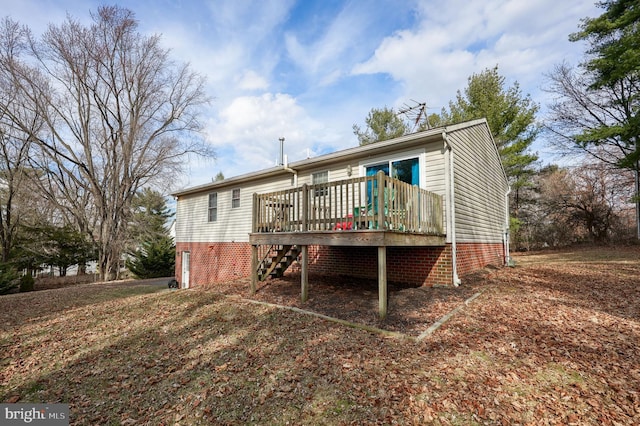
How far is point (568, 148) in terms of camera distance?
19.3m

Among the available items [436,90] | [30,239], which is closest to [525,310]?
[436,90]

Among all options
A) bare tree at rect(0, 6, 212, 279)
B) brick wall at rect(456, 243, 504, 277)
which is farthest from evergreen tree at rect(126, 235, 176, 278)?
brick wall at rect(456, 243, 504, 277)

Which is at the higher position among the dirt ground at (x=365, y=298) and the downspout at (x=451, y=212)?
the downspout at (x=451, y=212)

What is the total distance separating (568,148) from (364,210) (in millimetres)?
20877

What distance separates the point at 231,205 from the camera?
41.9 ft

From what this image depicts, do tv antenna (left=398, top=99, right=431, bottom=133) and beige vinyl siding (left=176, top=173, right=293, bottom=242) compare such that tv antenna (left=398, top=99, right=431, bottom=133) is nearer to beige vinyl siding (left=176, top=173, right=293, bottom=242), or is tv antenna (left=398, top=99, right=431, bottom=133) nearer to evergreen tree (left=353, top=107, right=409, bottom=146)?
beige vinyl siding (left=176, top=173, right=293, bottom=242)

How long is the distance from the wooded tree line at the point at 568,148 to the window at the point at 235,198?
12057mm

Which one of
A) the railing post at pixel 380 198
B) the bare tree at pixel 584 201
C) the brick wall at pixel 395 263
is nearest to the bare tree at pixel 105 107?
the brick wall at pixel 395 263

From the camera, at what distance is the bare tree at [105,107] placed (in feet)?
55.5

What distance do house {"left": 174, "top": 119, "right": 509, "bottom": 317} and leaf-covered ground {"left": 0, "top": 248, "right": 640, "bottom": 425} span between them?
129 centimetres

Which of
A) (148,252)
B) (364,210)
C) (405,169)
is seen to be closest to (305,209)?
(364,210)

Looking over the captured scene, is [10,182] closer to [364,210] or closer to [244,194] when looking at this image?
[244,194]

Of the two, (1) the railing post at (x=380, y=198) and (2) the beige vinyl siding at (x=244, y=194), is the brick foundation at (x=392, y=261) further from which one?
(1) the railing post at (x=380, y=198)

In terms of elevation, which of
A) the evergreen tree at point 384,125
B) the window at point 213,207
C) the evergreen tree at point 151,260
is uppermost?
the evergreen tree at point 384,125
